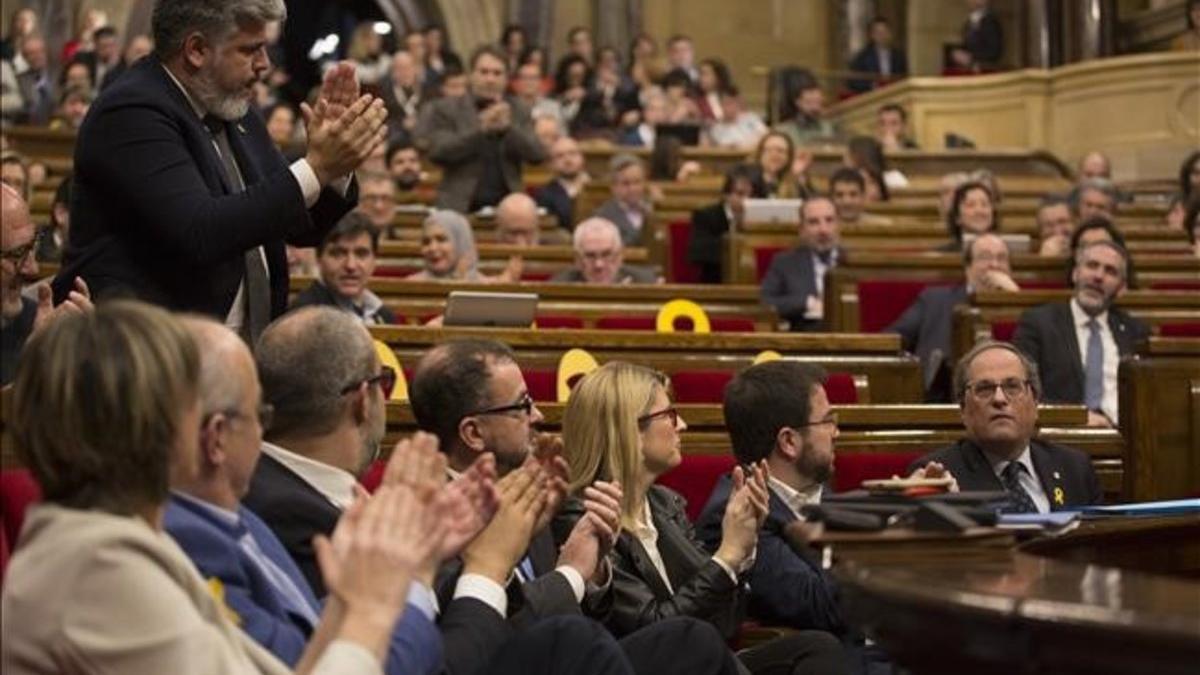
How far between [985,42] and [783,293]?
784cm

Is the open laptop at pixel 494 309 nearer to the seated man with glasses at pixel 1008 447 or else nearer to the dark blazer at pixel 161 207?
the seated man with glasses at pixel 1008 447

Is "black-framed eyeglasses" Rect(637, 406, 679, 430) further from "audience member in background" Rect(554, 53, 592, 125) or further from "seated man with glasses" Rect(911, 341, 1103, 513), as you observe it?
"audience member in background" Rect(554, 53, 592, 125)

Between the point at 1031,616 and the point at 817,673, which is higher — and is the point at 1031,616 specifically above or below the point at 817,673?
above

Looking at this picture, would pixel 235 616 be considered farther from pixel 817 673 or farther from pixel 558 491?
pixel 817 673

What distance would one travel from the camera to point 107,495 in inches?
98.0

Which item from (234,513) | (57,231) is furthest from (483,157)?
(234,513)

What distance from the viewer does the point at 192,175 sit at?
13.5ft

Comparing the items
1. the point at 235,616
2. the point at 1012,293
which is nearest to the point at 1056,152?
the point at 1012,293

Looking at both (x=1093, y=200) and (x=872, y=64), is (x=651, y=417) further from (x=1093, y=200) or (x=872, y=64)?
(x=872, y=64)

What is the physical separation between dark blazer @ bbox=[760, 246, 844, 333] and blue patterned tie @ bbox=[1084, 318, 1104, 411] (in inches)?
80.4

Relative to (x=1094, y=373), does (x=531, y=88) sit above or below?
above

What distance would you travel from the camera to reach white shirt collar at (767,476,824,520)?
16.3 ft

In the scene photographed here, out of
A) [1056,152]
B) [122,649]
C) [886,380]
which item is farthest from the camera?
[1056,152]

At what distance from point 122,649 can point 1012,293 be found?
20.3ft
